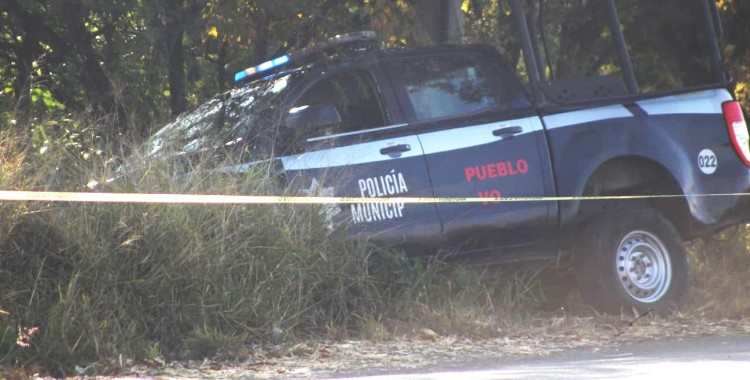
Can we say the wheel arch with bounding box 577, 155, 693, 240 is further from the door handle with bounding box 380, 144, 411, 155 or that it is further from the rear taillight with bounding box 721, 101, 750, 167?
the door handle with bounding box 380, 144, 411, 155

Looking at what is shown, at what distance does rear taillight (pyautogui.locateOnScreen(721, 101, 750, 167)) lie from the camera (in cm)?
916

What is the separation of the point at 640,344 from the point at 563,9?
542cm

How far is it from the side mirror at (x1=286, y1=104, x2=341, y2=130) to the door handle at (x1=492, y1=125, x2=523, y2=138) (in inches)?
48.7

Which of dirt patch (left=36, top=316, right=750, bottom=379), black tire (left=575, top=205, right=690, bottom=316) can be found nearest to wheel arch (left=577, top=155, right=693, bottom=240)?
black tire (left=575, top=205, right=690, bottom=316)

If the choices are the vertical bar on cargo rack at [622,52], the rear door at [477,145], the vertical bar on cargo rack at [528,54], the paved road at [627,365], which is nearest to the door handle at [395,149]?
the rear door at [477,145]

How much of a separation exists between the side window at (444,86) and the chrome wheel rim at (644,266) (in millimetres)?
1457

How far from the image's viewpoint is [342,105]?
27.5ft

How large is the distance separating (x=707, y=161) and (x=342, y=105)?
2885 mm

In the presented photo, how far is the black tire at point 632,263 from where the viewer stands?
28.6ft

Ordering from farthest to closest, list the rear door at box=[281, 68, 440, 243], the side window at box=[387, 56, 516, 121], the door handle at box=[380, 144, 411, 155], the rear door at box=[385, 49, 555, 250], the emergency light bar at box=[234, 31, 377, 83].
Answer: the emergency light bar at box=[234, 31, 377, 83] → the side window at box=[387, 56, 516, 121] → the rear door at box=[385, 49, 555, 250] → the door handle at box=[380, 144, 411, 155] → the rear door at box=[281, 68, 440, 243]

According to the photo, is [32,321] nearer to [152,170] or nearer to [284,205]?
[152,170]

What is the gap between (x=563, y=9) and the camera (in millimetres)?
12484

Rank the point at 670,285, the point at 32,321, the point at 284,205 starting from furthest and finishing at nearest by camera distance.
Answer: the point at 670,285
the point at 284,205
the point at 32,321

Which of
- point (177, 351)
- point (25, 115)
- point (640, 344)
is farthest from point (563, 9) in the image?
point (177, 351)
